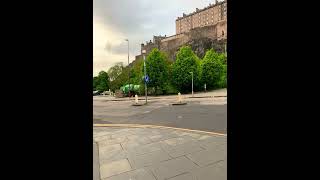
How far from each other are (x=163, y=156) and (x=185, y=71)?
3530cm

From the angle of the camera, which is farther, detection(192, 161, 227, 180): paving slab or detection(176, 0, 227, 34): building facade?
detection(176, 0, 227, 34): building facade

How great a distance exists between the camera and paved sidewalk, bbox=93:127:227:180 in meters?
4.19

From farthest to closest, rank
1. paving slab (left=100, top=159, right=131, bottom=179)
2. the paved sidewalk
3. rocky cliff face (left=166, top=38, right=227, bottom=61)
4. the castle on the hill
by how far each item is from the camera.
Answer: the castle on the hill < rocky cliff face (left=166, top=38, right=227, bottom=61) < paving slab (left=100, top=159, right=131, bottom=179) < the paved sidewalk

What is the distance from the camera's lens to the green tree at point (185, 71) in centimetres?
4012

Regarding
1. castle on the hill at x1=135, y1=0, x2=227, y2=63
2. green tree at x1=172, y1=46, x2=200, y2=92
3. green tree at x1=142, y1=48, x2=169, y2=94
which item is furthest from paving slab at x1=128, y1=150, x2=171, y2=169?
castle on the hill at x1=135, y1=0, x2=227, y2=63

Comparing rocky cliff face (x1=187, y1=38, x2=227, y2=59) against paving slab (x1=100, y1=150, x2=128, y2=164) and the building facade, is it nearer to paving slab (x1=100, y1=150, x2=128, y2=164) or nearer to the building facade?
the building facade

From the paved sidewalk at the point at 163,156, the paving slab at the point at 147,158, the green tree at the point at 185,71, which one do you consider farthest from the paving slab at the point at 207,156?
the green tree at the point at 185,71

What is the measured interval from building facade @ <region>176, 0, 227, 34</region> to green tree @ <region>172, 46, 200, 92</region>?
2046 inches

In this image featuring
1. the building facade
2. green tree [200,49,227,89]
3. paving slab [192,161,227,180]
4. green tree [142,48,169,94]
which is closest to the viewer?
paving slab [192,161,227,180]

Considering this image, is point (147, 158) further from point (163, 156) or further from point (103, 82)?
point (103, 82)
